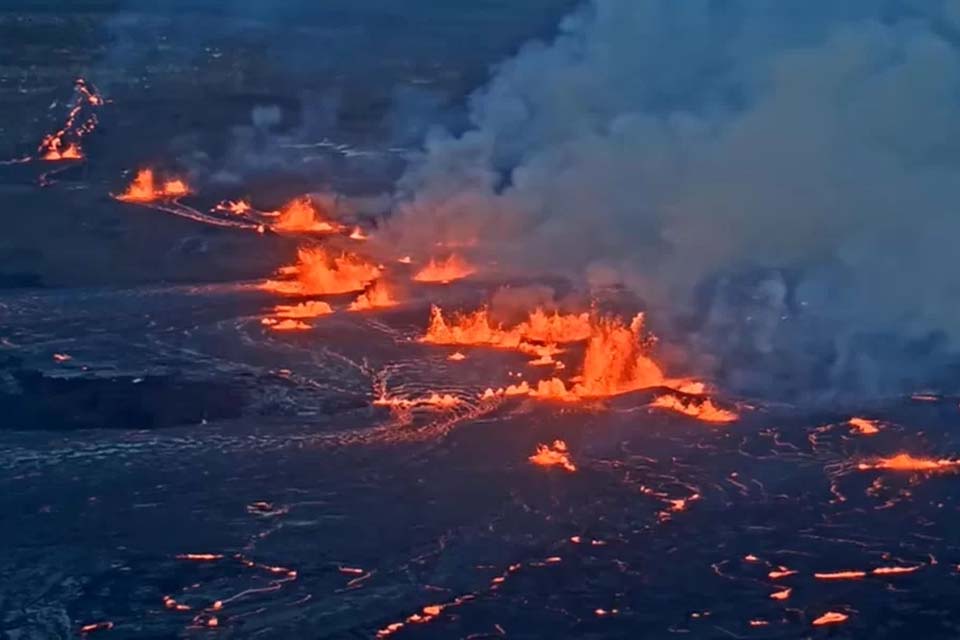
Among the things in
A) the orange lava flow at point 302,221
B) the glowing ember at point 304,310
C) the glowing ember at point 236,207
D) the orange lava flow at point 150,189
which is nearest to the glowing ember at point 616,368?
the glowing ember at point 304,310

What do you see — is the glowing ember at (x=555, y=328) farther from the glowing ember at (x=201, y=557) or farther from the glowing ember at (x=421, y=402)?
the glowing ember at (x=201, y=557)

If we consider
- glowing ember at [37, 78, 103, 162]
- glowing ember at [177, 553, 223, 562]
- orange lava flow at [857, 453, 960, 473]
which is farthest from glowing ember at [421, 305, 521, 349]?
glowing ember at [37, 78, 103, 162]

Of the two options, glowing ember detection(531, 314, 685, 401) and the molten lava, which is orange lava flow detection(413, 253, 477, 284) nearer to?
the molten lava

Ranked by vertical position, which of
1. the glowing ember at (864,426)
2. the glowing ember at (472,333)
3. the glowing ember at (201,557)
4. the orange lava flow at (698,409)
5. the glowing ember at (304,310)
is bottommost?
the glowing ember at (201,557)

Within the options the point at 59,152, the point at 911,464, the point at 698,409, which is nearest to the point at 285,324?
the point at 698,409

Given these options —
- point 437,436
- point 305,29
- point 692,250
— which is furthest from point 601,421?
point 305,29

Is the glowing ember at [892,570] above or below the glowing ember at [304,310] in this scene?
below

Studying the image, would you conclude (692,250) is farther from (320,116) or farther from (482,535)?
(320,116)
